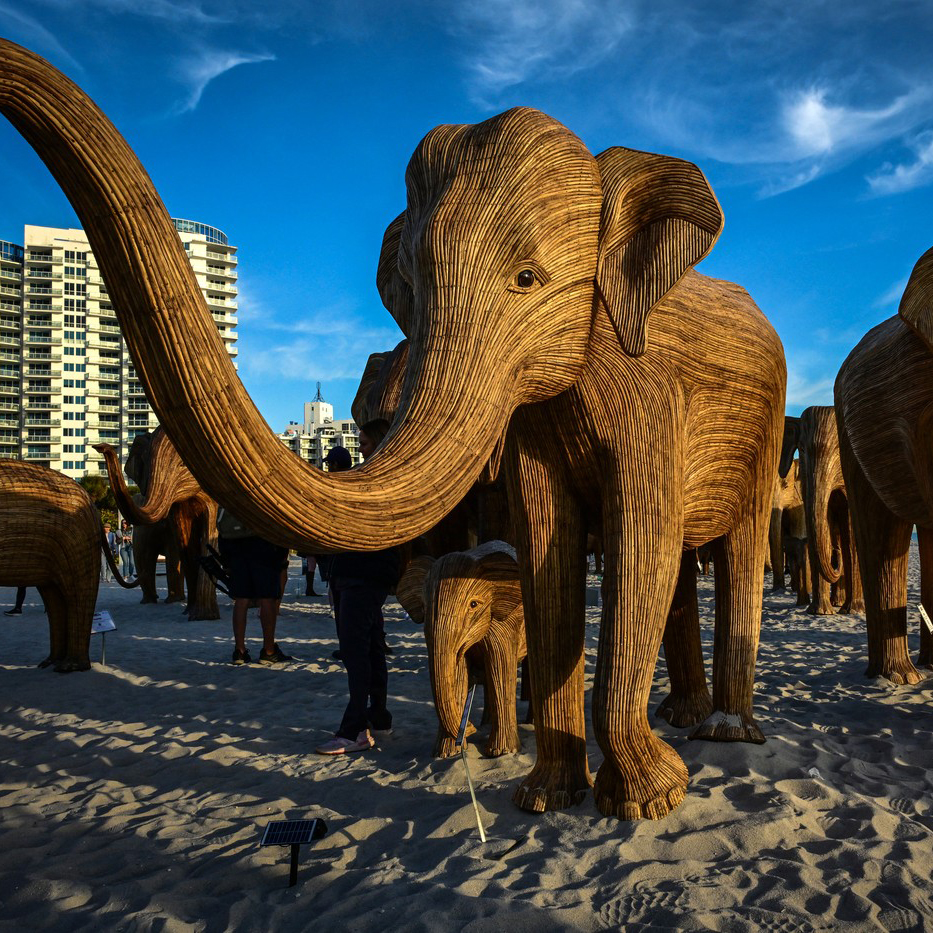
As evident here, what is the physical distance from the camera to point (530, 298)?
8.29ft

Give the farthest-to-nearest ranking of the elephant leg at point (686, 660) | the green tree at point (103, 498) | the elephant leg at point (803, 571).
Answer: the green tree at point (103, 498), the elephant leg at point (803, 571), the elephant leg at point (686, 660)

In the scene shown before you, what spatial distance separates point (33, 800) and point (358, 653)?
5.73ft

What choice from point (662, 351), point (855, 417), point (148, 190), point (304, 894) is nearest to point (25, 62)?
point (148, 190)

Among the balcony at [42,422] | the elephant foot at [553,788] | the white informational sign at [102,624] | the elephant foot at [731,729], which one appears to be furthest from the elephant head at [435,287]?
the balcony at [42,422]

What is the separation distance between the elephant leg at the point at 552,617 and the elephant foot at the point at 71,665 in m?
5.17

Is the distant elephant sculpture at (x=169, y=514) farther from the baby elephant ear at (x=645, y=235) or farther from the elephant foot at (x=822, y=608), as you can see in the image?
the elephant foot at (x=822, y=608)

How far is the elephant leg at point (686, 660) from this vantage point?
14.7 ft

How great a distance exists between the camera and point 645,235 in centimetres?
285

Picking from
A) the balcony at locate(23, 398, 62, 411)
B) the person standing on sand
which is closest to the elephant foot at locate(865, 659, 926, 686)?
the person standing on sand

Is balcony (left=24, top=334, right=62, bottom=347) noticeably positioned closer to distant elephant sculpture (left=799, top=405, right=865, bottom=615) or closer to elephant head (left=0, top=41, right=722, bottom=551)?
distant elephant sculpture (left=799, top=405, right=865, bottom=615)

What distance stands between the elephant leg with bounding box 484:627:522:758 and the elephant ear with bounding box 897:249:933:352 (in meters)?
2.86

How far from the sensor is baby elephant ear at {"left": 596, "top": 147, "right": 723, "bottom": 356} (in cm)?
277

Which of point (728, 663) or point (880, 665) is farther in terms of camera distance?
point (880, 665)

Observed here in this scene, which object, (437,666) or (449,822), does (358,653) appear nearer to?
(437,666)
